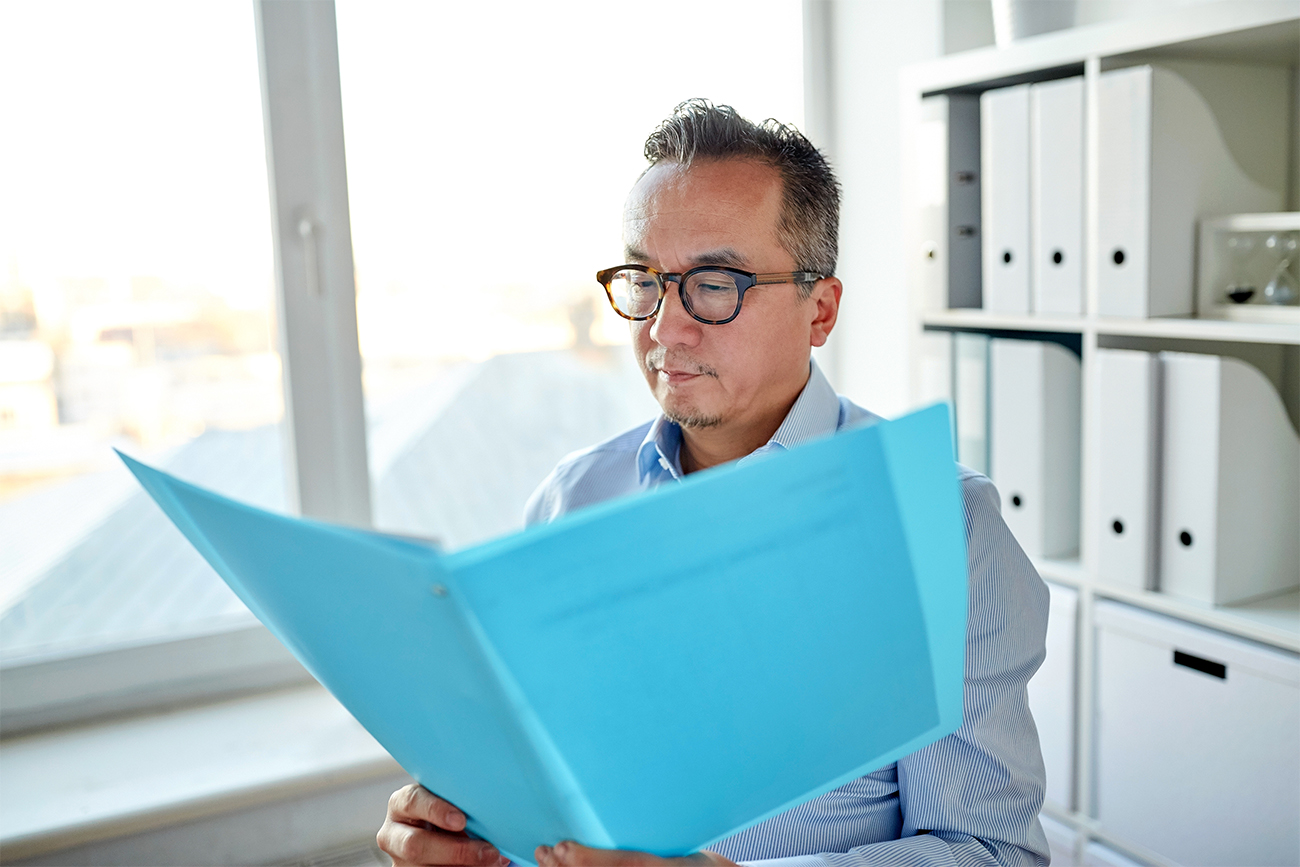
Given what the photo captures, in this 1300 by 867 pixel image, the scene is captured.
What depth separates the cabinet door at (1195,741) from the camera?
141cm

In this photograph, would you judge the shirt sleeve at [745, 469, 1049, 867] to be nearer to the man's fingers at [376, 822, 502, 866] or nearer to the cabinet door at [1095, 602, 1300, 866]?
the man's fingers at [376, 822, 502, 866]

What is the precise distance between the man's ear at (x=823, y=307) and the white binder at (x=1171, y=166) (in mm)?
606

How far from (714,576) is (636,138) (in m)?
2.00

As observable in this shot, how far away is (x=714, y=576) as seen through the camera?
0.48 metres

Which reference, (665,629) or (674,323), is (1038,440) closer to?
(674,323)

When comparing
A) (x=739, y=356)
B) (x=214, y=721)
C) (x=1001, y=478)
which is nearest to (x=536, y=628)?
(x=739, y=356)

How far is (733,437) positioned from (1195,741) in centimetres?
91

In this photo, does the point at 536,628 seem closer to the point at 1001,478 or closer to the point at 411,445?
the point at 1001,478

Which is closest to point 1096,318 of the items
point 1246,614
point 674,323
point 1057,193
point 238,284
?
point 1057,193

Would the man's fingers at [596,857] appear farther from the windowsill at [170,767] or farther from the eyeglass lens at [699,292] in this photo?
the windowsill at [170,767]

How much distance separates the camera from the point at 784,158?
1123 millimetres

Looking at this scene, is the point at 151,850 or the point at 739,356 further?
the point at 151,850

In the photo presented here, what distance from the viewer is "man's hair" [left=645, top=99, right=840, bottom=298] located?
1109 millimetres

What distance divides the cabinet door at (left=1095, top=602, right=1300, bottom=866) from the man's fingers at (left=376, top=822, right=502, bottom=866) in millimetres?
1160
